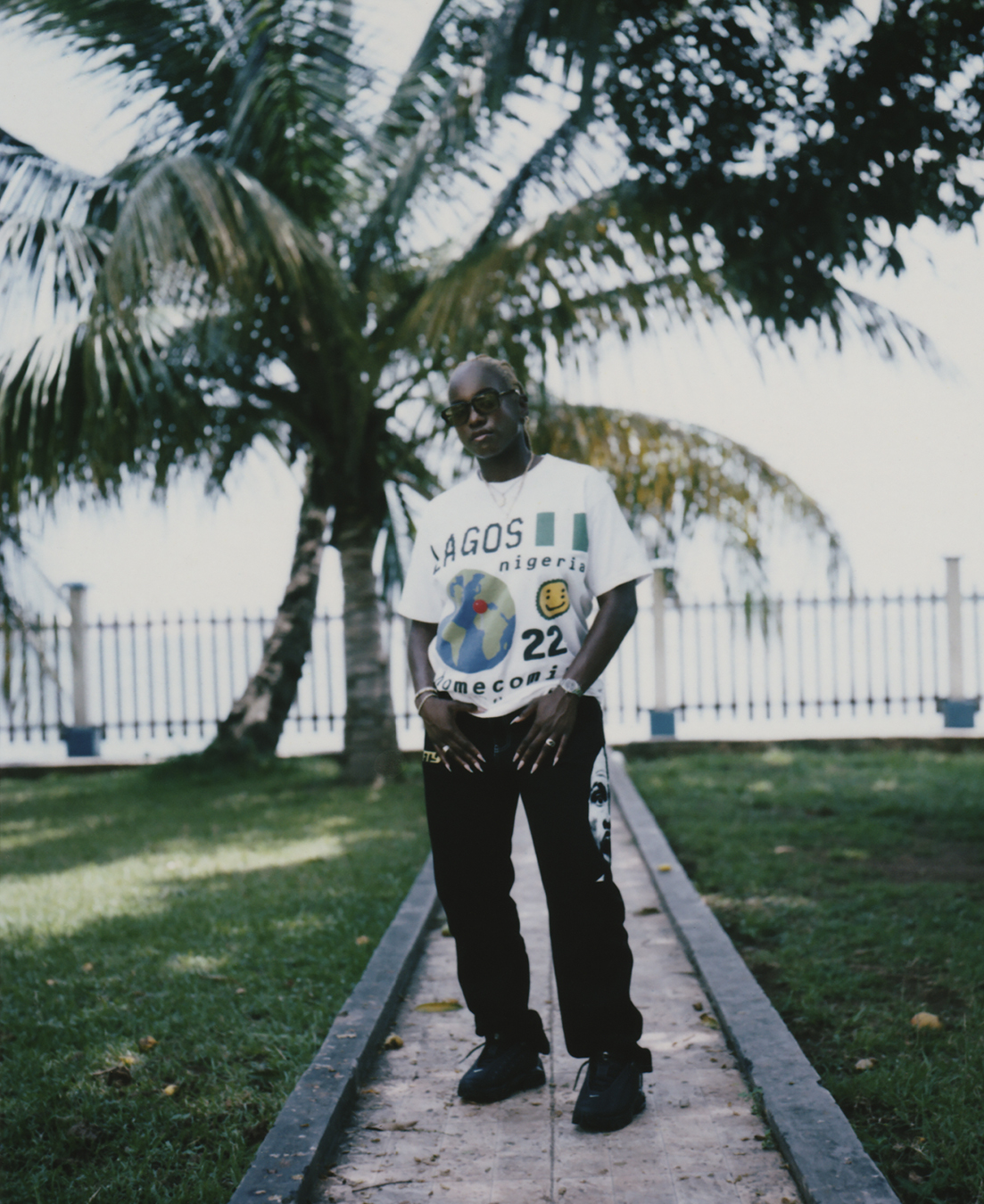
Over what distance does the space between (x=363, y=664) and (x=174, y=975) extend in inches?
213

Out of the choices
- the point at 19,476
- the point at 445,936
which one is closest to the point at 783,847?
the point at 445,936

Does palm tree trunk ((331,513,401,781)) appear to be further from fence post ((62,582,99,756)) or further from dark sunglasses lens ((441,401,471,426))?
dark sunglasses lens ((441,401,471,426))

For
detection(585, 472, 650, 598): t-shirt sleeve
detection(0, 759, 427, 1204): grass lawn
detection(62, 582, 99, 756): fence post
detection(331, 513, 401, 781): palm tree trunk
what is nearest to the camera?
detection(585, 472, 650, 598): t-shirt sleeve

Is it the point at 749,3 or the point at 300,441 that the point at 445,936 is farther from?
the point at 300,441

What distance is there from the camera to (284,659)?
1129 centimetres

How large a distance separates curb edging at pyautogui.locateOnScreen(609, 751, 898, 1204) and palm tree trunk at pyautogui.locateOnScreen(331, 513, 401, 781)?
5.05 meters

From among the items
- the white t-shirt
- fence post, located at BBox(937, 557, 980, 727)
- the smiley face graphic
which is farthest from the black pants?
fence post, located at BBox(937, 557, 980, 727)

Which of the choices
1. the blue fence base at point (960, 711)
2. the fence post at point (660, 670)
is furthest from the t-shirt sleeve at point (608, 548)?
the blue fence base at point (960, 711)

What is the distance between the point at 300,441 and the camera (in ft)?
33.6

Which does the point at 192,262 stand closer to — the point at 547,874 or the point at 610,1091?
the point at 547,874

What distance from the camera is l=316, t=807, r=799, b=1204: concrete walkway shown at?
2.40 meters

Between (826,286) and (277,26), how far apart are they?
179 inches

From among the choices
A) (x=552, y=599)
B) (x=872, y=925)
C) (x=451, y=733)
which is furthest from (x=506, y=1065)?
(x=872, y=925)

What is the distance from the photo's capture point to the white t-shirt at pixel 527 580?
8.42ft
